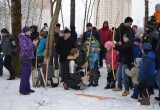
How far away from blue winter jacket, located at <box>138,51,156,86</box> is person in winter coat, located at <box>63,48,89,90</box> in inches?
81.8

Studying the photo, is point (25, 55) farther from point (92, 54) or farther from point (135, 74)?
point (135, 74)

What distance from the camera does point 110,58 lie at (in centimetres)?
917

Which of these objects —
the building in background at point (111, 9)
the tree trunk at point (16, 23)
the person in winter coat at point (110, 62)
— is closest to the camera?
the person in winter coat at point (110, 62)

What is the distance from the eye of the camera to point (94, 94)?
850 cm

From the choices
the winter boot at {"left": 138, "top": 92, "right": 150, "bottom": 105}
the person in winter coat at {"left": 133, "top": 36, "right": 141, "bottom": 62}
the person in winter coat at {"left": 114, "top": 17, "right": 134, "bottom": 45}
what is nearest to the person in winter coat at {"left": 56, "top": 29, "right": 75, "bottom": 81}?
the person in winter coat at {"left": 114, "top": 17, "right": 134, "bottom": 45}

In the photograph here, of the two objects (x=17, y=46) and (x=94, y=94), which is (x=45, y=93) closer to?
(x=94, y=94)

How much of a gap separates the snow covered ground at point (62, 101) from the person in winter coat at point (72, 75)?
0.72 feet

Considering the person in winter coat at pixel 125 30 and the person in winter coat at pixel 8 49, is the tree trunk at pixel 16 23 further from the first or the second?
the person in winter coat at pixel 125 30

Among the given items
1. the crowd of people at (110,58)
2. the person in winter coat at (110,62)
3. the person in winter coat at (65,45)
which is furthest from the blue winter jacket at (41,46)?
the person in winter coat at (110,62)

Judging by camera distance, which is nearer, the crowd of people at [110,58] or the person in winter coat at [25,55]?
the crowd of people at [110,58]

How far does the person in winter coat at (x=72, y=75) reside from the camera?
904 cm

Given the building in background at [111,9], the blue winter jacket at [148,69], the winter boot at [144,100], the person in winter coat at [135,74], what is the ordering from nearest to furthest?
the blue winter jacket at [148,69], the winter boot at [144,100], the person in winter coat at [135,74], the building in background at [111,9]

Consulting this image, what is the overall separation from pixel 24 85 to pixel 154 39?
3.56 m

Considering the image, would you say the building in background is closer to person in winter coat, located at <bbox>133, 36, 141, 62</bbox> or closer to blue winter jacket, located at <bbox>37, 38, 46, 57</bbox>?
blue winter jacket, located at <bbox>37, 38, 46, 57</bbox>
